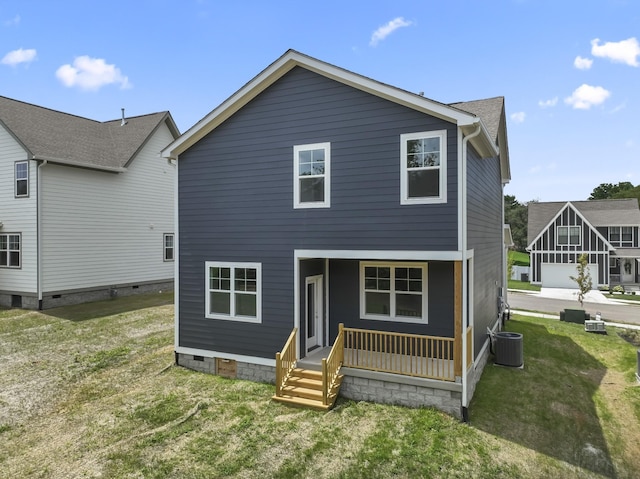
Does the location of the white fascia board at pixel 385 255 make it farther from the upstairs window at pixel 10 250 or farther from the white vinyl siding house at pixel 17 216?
the upstairs window at pixel 10 250

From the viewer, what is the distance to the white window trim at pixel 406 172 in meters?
8.13

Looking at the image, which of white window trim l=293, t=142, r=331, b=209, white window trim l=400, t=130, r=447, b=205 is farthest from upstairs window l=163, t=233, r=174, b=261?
white window trim l=400, t=130, r=447, b=205

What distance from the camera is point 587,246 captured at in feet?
112

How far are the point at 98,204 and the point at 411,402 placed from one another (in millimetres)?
18363

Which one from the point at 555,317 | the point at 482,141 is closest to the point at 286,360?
the point at 482,141

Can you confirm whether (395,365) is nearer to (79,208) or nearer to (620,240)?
(79,208)

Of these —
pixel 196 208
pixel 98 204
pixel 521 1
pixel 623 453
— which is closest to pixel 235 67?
pixel 196 208

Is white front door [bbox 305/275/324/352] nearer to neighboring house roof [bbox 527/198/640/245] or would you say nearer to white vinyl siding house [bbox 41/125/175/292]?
white vinyl siding house [bbox 41/125/175/292]

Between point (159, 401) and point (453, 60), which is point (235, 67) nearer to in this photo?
point (453, 60)

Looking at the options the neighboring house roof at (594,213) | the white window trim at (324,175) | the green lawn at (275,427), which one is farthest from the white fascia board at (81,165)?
the neighboring house roof at (594,213)

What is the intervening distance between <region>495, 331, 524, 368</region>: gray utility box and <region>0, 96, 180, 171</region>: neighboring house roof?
1933cm

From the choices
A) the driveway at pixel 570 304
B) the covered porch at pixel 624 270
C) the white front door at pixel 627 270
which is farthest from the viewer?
the white front door at pixel 627 270

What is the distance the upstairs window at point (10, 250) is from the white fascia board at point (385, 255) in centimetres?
1595

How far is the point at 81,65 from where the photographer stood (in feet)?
88.7
